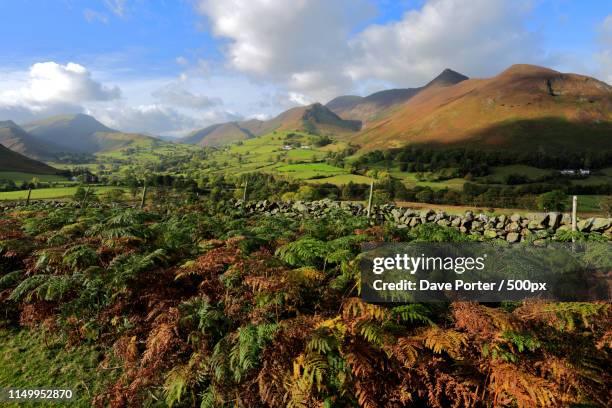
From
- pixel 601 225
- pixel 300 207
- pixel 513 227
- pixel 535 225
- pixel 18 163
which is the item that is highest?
pixel 18 163

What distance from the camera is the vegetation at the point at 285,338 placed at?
3.53 metres

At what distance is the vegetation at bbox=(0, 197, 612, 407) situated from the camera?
353 cm

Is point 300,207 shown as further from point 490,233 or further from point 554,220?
point 554,220

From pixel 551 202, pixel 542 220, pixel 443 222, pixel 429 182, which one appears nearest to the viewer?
pixel 542 220

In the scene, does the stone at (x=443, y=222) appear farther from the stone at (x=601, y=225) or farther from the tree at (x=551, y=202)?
the tree at (x=551, y=202)

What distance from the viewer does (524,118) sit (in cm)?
11175

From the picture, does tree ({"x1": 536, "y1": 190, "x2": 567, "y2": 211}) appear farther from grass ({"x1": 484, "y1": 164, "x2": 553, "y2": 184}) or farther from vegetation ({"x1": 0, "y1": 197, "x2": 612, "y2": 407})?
grass ({"x1": 484, "y1": 164, "x2": 553, "y2": 184})

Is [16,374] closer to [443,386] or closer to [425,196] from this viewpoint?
[443,386]

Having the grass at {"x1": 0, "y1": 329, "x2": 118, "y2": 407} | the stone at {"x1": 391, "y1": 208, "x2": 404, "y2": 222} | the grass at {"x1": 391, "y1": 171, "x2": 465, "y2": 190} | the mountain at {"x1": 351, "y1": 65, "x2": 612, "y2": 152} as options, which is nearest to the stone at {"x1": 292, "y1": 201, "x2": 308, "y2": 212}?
the stone at {"x1": 391, "y1": 208, "x2": 404, "y2": 222}

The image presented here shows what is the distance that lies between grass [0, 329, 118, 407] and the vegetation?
31 millimetres

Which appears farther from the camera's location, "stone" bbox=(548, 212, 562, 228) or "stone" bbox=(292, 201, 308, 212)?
"stone" bbox=(292, 201, 308, 212)

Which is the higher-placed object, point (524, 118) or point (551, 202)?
point (524, 118)

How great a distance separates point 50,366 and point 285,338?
4.40 metres

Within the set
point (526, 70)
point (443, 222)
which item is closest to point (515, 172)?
point (443, 222)
